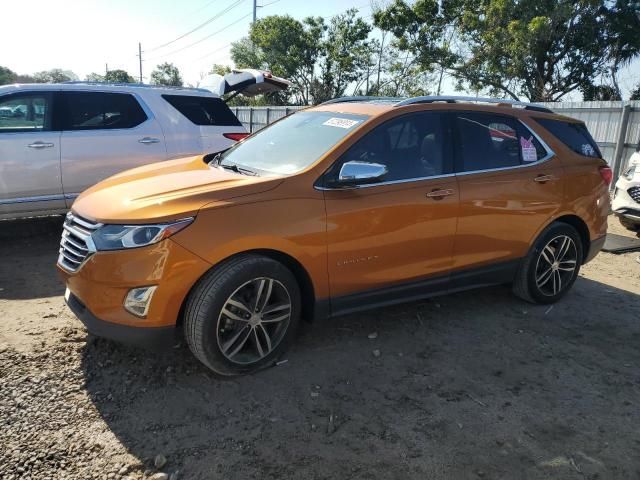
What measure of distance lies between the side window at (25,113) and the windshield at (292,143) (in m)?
2.75

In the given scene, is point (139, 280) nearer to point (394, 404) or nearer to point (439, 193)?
point (394, 404)

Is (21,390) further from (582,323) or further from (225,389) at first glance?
(582,323)

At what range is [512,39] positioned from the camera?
19078 millimetres

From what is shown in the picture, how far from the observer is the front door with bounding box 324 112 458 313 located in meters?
3.40

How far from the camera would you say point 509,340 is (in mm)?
4004

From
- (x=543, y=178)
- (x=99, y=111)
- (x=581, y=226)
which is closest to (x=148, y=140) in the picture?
A: (x=99, y=111)

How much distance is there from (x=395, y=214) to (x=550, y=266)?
1.96m

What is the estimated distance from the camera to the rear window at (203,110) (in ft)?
21.3

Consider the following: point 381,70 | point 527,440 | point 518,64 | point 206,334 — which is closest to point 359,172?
point 206,334

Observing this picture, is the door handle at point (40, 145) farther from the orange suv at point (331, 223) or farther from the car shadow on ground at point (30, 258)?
the orange suv at point (331, 223)

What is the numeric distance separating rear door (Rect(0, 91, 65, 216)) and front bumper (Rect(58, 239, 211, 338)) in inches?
126

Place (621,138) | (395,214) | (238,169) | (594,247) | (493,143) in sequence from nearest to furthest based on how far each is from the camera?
1. (395,214)
2. (238,169)
3. (493,143)
4. (594,247)
5. (621,138)

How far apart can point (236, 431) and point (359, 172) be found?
5.73ft

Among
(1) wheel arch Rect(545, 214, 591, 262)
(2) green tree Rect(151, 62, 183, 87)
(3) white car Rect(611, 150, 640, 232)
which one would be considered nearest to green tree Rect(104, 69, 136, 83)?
(2) green tree Rect(151, 62, 183, 87)
